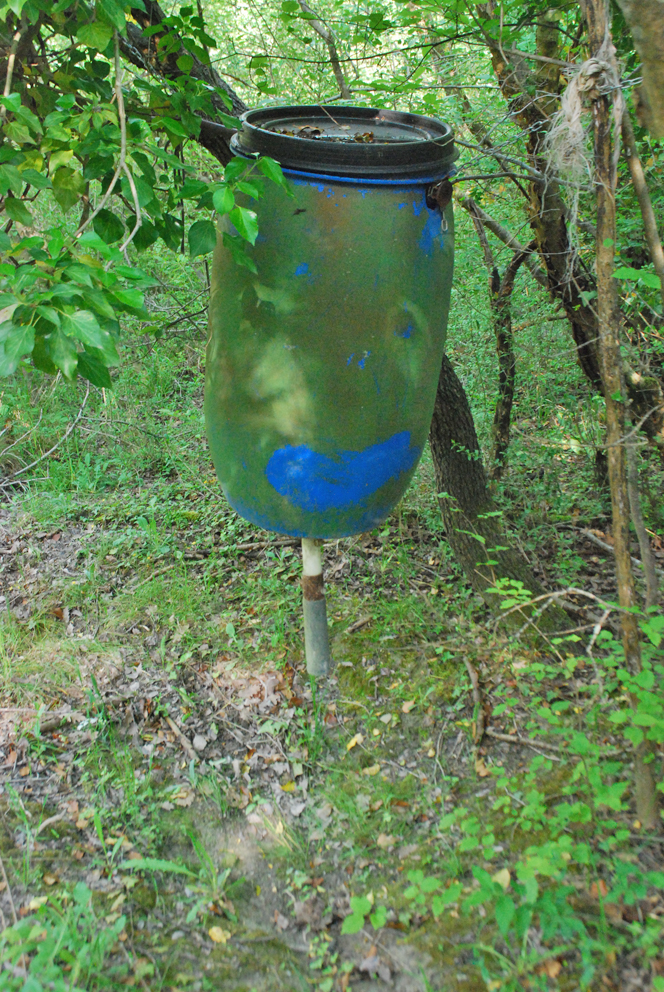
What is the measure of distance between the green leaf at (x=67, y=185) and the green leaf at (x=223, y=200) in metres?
0.44

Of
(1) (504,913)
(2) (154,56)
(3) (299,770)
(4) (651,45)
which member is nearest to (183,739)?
(3) (299,770)

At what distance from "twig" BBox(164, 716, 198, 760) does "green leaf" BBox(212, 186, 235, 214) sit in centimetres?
152

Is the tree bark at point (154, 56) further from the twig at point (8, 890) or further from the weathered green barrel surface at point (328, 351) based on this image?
the twig at point (8, 890)

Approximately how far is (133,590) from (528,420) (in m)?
2.00

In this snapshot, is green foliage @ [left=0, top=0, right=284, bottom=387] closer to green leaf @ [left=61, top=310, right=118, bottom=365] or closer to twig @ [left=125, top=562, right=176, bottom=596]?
green leaf @ [left=61, top=310, right=118, bottom=365]

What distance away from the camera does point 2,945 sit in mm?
1487

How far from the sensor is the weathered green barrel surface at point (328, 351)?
5.33 feet

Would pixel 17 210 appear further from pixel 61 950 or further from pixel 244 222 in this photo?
pixel 61 950

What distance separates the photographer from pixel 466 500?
8.63ft

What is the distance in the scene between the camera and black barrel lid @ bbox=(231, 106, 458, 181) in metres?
1.56

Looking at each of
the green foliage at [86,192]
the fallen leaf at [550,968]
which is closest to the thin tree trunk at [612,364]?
the fallen leaf at [550,968]

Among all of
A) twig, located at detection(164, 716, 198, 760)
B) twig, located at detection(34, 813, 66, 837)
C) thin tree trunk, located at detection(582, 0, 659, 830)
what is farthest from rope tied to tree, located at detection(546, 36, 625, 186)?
twig, located at detection(34, 813, 66, 837)

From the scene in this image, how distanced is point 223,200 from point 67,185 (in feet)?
1.62

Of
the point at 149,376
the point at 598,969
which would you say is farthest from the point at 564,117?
the point at 149,376
